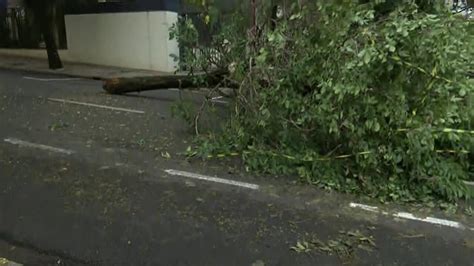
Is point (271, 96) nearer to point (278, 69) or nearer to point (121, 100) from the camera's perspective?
point (278, 69)

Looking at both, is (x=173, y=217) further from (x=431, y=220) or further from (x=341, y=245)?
(x=431, y=220)

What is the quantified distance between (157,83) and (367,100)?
6089 millimetres

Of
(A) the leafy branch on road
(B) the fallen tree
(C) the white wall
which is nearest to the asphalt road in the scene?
(A) the leafy branch on road

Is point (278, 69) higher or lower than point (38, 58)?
higher

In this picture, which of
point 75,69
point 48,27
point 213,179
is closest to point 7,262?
point 213,179

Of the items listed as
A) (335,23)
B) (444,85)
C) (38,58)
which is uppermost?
(335,23)

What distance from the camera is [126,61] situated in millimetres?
17594

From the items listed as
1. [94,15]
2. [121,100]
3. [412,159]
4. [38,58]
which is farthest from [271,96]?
[38,58]

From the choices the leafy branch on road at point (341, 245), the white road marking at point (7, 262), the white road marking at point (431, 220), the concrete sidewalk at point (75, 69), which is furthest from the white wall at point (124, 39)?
the white road marking at point (7, 262)

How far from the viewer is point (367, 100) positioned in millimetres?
4992

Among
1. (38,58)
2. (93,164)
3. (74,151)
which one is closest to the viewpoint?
(93,164)

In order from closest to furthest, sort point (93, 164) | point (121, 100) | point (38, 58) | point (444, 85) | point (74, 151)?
point (444, 85), point (93, 164), point (74, 151), point (121, 100), point (38, 58)

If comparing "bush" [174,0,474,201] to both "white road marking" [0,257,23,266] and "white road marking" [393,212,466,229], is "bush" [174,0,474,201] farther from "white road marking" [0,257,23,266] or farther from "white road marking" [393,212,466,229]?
"white road marking" [0,257,23,266]

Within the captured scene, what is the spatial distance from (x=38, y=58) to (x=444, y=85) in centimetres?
1714
